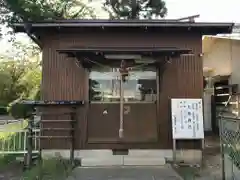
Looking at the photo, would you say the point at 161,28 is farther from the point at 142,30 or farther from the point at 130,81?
the point at 130,81

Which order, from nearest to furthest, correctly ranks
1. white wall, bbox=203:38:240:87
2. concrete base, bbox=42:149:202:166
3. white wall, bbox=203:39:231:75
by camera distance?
1. concrete base, bbox=42:149:202:166
2. white wall, bbox=203:38:240:87
3. white wall, bbox=203:39:231:75

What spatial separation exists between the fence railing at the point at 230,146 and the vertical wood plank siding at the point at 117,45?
3134 mm

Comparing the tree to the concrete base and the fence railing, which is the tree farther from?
the fence railing

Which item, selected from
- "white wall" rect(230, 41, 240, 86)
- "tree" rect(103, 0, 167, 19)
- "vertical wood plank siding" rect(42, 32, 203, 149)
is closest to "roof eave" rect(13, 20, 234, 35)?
"vertical wood plank siding" rect(42, 32, 203, 149)

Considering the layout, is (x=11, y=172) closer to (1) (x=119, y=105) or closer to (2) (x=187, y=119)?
(1) (x=119, y=105)

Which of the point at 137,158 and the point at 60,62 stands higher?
the point at 60,62

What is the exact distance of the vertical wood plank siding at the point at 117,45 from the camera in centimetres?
958

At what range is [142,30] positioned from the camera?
382 inches

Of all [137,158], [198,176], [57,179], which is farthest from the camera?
[137,158]

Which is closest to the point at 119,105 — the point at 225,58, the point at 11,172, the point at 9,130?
the point at 11,172

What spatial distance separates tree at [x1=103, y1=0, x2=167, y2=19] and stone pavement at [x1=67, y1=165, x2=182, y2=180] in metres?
15.1

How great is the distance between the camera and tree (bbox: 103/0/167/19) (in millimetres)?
21797

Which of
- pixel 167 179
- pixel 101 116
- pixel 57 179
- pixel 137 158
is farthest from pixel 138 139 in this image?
pixel 57 179

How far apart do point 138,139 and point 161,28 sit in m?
3.49
